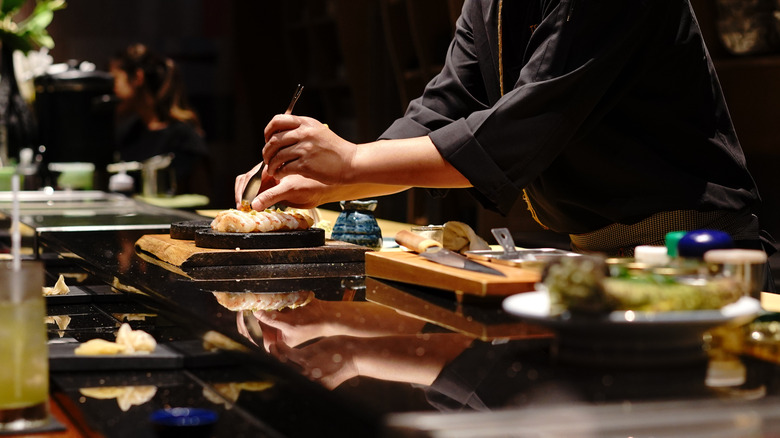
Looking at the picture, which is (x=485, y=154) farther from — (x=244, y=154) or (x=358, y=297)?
(x=244, y=154)

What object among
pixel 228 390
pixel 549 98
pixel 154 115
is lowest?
pixel 154 115

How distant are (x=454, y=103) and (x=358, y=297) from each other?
2.71ft

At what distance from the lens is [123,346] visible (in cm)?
120

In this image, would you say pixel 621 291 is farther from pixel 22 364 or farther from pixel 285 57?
pixel 285 57

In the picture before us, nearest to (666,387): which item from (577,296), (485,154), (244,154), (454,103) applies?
(577,296)

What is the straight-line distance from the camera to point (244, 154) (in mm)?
7691

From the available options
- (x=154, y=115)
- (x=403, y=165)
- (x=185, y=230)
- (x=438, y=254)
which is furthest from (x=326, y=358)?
(x=154, y=115)

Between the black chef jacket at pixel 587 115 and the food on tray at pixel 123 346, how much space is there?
552 mm

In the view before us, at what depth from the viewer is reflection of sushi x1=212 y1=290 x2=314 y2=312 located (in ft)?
4.21

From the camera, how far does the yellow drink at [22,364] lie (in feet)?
3.18

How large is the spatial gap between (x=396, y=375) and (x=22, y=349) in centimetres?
39

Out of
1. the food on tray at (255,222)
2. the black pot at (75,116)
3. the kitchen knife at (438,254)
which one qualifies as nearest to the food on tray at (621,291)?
the kitchen knife at (438,254)

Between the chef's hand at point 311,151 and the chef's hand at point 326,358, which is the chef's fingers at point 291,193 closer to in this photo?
the chef's hand at point 311,151

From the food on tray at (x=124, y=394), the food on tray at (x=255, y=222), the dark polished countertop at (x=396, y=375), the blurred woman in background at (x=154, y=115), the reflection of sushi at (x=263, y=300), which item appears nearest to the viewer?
the dark polished countertop at (x=396, y=375)
